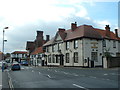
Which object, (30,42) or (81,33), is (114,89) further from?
(30,42)

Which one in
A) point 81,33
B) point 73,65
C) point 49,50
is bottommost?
point 73,65

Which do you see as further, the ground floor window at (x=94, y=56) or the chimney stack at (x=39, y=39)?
the chimney stack at (x=39, y=39)

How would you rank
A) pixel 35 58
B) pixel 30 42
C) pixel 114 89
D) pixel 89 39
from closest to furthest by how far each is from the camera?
pixel 114 89 → pixel 89 39 → pixel 35 58 → pixel 30 42

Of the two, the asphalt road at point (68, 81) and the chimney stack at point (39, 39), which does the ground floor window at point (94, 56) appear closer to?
the asphalt road at point (68, 81)

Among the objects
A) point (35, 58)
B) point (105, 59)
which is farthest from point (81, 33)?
point (35, 58)

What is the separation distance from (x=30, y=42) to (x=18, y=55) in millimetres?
31572

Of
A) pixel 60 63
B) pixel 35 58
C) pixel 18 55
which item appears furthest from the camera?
pixel 18 55

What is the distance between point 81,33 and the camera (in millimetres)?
38594

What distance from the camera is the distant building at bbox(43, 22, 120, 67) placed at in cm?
3712

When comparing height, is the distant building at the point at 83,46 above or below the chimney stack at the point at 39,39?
below

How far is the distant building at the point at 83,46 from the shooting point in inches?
1462

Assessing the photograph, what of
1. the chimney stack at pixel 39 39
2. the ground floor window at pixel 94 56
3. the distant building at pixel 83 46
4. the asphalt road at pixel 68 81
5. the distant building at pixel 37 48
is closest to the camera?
the asphalt road at pixel 68 81

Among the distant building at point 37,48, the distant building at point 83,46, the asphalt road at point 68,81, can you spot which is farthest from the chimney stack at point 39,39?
the asphalt road at point 68,81

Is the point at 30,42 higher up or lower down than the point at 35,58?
higher up
